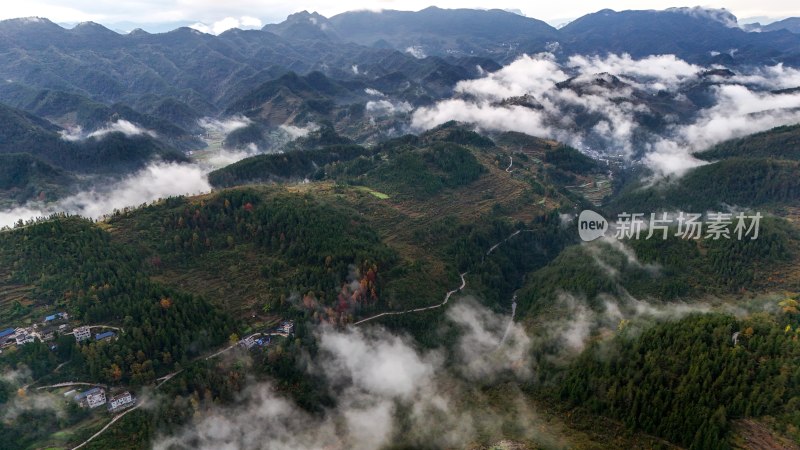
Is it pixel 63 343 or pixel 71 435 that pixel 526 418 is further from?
pixel 63 343

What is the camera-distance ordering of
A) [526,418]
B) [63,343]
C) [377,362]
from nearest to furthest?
[526,418]
[63,343]
[377,362]

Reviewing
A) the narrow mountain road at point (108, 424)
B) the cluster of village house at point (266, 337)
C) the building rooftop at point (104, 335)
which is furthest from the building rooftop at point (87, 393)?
the cluster of village house at point (266, 337)

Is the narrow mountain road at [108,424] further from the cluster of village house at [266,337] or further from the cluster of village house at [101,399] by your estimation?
the cluster of village house at [266,337]

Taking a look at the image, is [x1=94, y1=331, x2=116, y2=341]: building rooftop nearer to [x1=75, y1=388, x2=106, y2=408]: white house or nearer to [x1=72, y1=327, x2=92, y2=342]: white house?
[x1=72, y1=327, x2=92, y2=342]: white house

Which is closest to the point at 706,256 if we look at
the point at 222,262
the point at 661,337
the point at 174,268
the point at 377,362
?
the point at 661,337

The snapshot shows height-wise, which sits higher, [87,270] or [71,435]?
[87,270]

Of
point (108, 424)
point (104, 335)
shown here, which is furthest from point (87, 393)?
point (104, 335)

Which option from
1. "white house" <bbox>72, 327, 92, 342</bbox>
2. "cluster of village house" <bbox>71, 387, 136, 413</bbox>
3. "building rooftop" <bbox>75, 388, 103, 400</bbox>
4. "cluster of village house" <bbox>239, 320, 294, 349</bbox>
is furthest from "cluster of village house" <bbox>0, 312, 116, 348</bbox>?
"cluster of village house" <bbox>239, 320, 294, 349</bbox>

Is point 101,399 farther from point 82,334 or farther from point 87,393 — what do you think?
point 82,334
